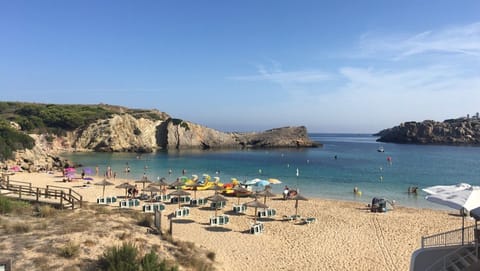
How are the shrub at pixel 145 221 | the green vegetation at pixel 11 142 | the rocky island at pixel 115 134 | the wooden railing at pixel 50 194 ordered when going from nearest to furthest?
the shrub at pixel 145 221
the wooden railing at pixel 50 194
the green vegetation at pixel 11 142
the rocky island at pixel 115 134

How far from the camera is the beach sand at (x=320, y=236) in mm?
13891

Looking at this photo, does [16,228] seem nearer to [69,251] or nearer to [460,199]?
[69,251]

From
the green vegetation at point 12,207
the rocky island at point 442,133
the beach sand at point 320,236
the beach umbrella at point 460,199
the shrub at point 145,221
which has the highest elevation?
the rocky island at point 442,133

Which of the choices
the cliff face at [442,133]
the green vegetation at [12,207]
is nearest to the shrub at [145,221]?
the green vegetation at [12,207]

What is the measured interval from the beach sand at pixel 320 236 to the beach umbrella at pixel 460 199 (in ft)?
15.4

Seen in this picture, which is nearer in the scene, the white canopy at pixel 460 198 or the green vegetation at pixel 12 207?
the white canopy at pixel 460 198

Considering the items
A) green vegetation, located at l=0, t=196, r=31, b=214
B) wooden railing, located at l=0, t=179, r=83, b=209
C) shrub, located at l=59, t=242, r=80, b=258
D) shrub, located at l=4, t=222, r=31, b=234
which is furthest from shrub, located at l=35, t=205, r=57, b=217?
shrub, located at l=59, t=242, r=80, b=258

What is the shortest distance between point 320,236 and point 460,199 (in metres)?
9.08

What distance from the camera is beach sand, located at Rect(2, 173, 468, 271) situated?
45.6 ft

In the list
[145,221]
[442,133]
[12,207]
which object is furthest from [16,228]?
[442,133]

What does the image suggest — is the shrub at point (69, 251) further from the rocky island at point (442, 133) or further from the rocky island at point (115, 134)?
the rocky island at point (442, 133)

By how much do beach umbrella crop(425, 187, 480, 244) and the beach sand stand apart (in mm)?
4694

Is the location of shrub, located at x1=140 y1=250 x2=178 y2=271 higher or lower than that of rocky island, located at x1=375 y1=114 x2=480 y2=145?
lower

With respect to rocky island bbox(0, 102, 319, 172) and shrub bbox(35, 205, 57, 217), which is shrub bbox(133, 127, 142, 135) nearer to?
rocky island bbox(0, 102, 319, 172)
